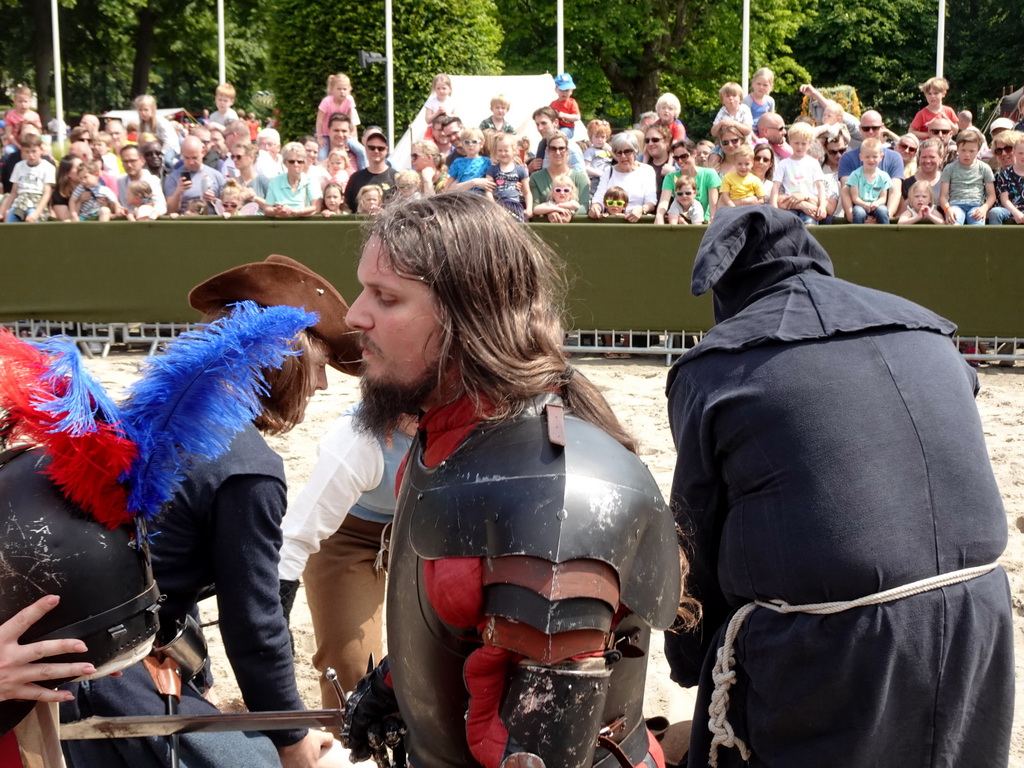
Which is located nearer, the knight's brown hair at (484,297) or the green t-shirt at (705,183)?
the knight's brown hair at (484,297)

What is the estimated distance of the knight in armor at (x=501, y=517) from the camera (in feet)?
5.22

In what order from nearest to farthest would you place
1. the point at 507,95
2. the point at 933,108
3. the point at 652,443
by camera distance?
1. the point at 652,443
2. the point at 933,108
3. the point at 507,95

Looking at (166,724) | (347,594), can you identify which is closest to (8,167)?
(347,594)

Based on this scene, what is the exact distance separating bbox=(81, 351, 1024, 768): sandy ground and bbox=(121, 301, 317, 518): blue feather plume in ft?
7.55

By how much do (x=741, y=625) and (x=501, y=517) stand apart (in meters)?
0.94

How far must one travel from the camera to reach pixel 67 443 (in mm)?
1850

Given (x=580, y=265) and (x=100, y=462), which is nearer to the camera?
(x=100, y=462)

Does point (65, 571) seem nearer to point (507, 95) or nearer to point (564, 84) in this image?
point (564, 84)

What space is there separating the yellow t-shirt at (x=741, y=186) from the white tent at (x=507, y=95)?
4.55 metres

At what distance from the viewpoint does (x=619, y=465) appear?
1.71 metres

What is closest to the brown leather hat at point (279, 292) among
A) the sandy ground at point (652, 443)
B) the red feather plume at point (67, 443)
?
the red feather plume at point (67, 443)

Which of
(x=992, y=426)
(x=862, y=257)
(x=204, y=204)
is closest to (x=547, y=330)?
(x=992, y=426)

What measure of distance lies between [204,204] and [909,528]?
948cm

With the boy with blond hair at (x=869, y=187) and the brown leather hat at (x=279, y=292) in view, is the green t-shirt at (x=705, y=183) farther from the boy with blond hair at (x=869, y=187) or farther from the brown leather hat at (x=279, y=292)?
the brown leather hat at (x=279, y=292)
